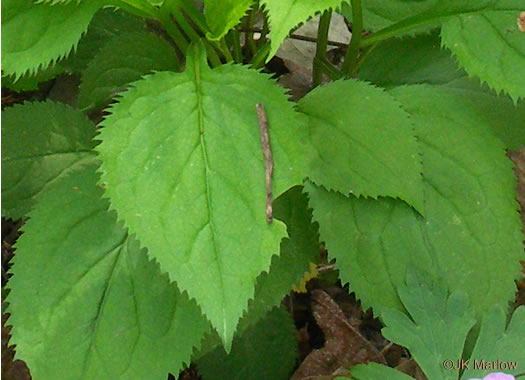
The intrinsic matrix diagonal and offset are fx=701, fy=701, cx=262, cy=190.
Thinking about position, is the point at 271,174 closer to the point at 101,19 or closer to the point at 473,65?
the point at 473,65

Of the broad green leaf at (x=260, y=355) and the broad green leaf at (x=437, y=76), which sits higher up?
the broad green leaf at (x=437, y=76)

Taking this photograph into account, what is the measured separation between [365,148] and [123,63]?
0.68 metres

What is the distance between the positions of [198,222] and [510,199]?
2.25ft

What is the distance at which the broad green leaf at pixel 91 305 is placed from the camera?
1.40m

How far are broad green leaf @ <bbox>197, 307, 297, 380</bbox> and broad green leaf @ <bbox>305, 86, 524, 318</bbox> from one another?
428mm

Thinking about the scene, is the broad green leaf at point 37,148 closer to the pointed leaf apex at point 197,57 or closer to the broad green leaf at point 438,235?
the pointed leaf apex at point 197,57

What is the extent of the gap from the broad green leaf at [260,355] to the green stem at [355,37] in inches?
25.6

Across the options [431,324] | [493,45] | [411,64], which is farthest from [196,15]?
[431,324]

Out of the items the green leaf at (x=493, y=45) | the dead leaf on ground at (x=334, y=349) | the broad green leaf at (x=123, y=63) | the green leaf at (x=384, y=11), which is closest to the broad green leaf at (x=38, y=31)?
the broad green leaf at (x=123, y=63)

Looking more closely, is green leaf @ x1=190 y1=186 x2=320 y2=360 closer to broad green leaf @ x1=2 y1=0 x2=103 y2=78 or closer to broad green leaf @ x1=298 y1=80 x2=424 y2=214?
broad green leaf @ x1=298 y1=80 x2=424 y2=214

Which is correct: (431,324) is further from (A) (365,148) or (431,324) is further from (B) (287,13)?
(B) (287,13)

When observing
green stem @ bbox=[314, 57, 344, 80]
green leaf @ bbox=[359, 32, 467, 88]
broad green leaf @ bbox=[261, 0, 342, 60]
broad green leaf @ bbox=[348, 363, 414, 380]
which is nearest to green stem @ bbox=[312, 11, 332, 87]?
green stem @ bbox=[314, 57, 344, 80]

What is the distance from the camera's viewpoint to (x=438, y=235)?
4.76 ft

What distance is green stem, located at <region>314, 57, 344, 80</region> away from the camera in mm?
1729
